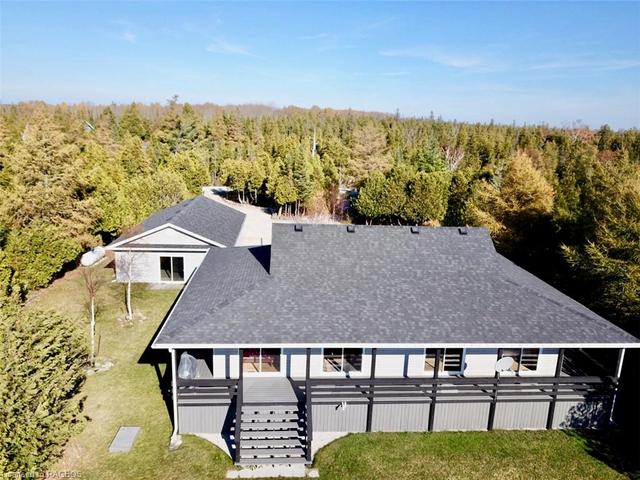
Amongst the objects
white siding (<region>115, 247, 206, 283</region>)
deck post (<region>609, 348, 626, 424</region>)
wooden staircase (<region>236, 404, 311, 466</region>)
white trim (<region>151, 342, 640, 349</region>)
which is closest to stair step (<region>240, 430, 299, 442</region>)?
wooden staircase (<region>236, 404, 311, 466</region>)

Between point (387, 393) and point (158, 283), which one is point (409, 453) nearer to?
point (387, 393)

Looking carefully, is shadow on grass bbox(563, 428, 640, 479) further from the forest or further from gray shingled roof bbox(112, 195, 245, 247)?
gray shingled roof bbox(112, 195, 245, 247)

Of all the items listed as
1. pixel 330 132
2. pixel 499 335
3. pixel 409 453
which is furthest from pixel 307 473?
pixel 330 132

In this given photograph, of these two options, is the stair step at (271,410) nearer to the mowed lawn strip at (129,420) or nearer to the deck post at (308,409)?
the deck post at (308,409)

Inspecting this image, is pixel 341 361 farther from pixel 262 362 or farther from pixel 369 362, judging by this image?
pixel 262 362

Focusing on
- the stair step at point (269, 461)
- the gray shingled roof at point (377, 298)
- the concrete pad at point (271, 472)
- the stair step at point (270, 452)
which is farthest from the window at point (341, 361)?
the concrete pad at point (271, 472)

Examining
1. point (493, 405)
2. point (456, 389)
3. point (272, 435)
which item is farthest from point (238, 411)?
point (493, 405)

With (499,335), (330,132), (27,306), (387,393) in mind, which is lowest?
(27,306)
